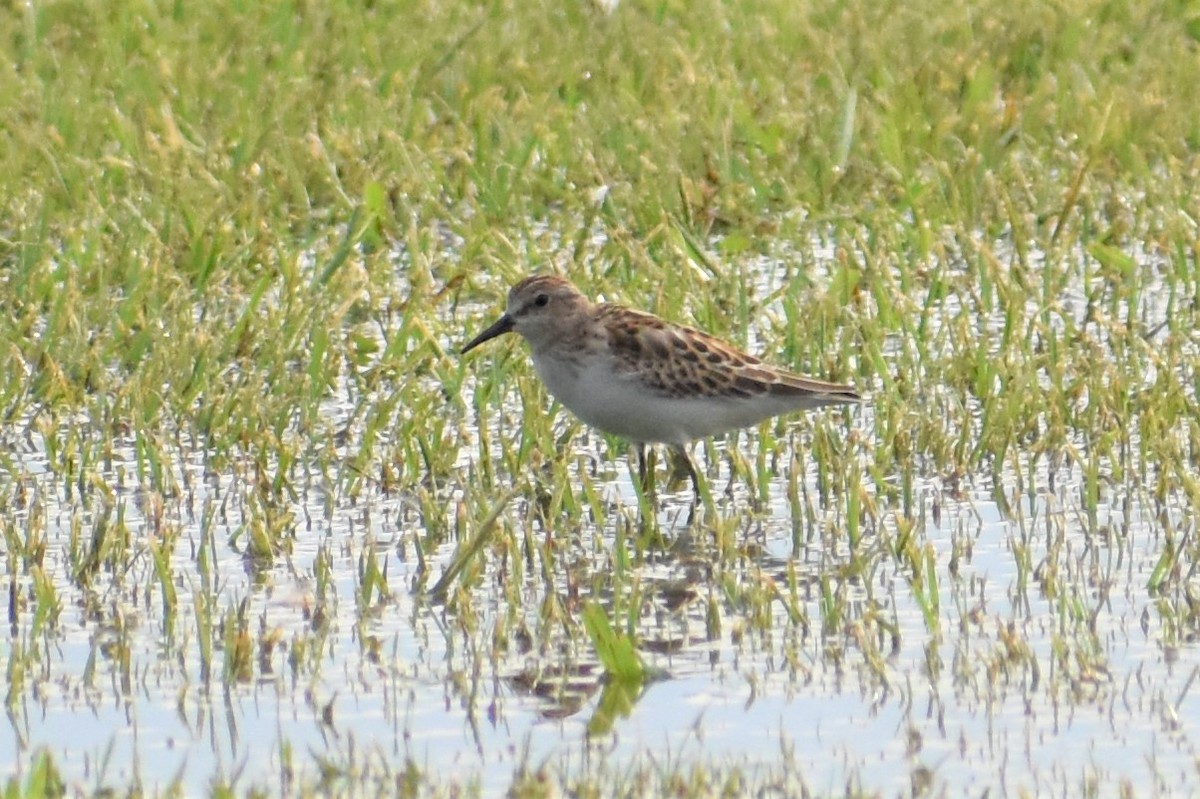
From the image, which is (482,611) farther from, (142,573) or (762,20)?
(762,20)

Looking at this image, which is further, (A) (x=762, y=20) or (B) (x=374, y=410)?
(A) (x=762, y=20)

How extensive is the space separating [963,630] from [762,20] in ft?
23.8

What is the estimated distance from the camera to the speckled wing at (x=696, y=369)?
313 inches

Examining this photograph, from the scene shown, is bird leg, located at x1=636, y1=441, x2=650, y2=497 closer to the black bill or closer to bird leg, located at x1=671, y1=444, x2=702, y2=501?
bird leg, located at x1=671, y1=444, x2=702, y2=501

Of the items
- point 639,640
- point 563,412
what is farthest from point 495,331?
point 639,640

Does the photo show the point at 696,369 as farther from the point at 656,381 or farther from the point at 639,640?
the point at 639,640

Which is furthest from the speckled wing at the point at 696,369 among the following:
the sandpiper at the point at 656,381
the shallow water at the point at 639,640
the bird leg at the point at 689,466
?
the shallow water at the point at 639,640

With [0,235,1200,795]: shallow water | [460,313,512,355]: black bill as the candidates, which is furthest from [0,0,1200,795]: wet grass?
[460,313,512,355]: black bill

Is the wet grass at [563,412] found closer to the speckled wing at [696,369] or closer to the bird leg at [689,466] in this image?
the bird leg at [689,466]

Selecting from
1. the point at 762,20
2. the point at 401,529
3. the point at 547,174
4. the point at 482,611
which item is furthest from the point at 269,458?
the point at 762,20

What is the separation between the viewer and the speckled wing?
794 centimetres

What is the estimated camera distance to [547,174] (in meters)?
11.0

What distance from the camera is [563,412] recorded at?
29.5 ft

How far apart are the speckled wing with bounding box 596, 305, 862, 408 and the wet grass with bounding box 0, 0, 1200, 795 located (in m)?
0.21
